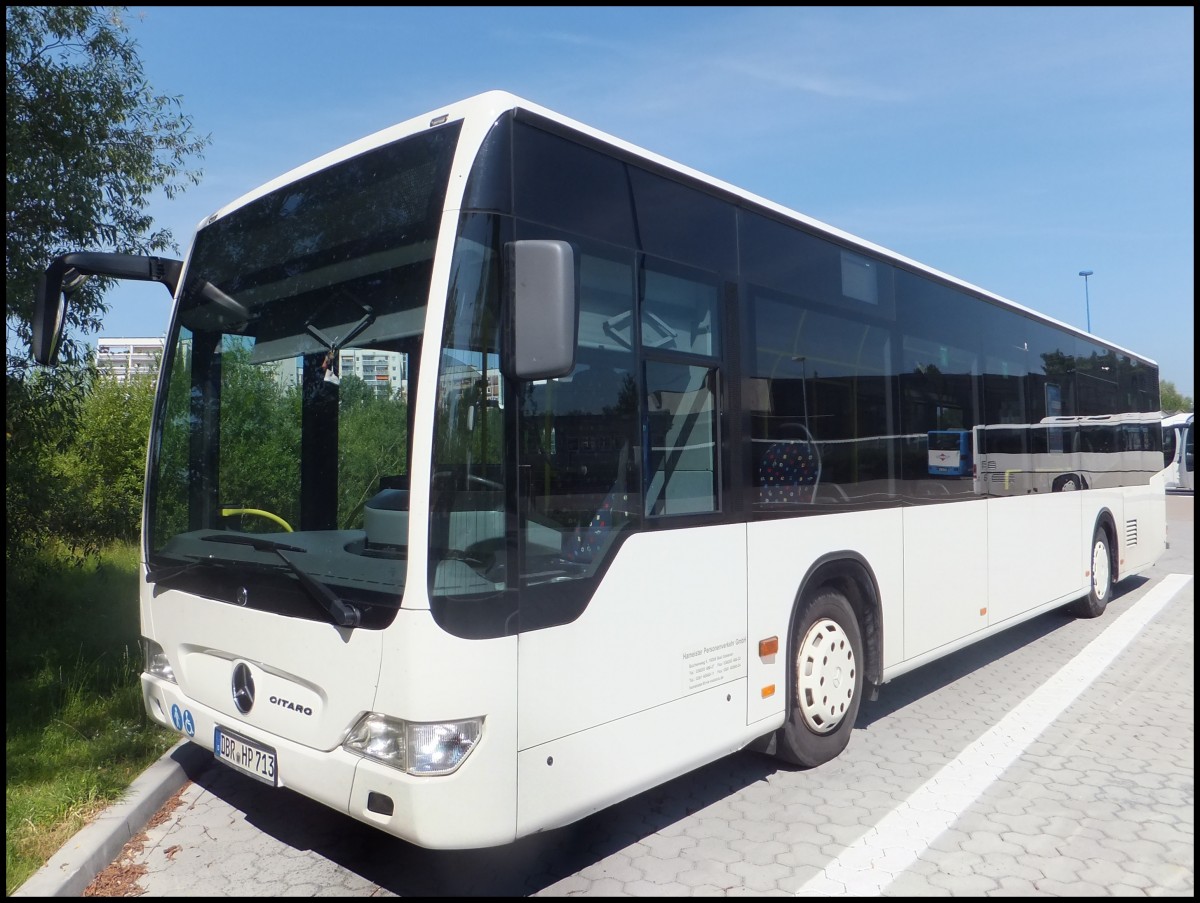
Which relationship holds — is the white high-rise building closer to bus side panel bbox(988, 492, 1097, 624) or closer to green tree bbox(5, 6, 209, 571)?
green tree bbox(5, 6, 209, 571)

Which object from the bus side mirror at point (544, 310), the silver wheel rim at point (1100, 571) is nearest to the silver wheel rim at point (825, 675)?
the bus side mirror at point (544, 310)

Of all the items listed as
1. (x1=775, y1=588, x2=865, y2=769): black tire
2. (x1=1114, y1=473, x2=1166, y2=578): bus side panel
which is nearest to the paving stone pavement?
(x1=775, y1=588, x2=865, y2=769): black tire

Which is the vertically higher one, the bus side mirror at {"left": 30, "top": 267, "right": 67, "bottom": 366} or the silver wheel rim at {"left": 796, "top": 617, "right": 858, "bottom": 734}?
the bus side mirror at {"left": 30, "top": 267, "right": 67, "bottom": 366}

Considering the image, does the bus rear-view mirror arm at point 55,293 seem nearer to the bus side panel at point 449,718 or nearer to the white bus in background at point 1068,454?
the bus side panel at point 449,718

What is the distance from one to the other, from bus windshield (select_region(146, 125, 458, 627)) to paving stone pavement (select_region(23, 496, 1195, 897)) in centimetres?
124

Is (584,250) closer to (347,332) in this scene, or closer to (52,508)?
(347,332)

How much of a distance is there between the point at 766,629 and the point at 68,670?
5.40 m

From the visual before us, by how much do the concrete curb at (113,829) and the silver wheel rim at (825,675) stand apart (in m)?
3.42

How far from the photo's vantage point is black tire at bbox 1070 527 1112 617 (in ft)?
32.4

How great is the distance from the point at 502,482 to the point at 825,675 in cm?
273

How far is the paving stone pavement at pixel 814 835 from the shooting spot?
3.88m

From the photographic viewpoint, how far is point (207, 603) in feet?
13.4

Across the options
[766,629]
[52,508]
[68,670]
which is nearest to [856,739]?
[766,629]

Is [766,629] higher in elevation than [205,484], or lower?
lower
